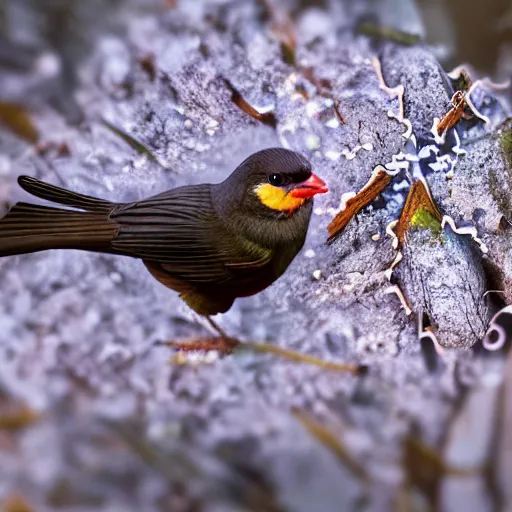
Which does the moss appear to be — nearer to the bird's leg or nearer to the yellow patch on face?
the yellow patch on face

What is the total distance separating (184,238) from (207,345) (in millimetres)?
194

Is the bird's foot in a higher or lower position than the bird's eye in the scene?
lower

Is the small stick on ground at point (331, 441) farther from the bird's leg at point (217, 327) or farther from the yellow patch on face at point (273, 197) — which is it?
the yellow patch on face at point (273, 197)

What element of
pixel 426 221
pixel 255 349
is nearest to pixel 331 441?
pixel 255 349

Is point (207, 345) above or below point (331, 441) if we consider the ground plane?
above

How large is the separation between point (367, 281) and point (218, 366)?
25 centimetres

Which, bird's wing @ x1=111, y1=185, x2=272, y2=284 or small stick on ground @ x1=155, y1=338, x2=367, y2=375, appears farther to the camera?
small stick on ground @ x1=155, y1=338, x2=367, y2=375

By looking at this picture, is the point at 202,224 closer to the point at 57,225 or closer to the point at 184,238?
the point at 184,238

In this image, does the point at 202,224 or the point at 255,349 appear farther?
the point at 255,349

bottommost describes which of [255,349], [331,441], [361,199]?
[331,441]

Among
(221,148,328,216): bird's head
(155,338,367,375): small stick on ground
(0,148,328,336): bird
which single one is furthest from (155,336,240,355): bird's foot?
(221,148,328,216): bird's head

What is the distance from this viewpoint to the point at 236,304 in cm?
79

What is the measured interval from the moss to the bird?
137 millimetres

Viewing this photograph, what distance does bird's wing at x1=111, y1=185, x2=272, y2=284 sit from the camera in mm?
705
